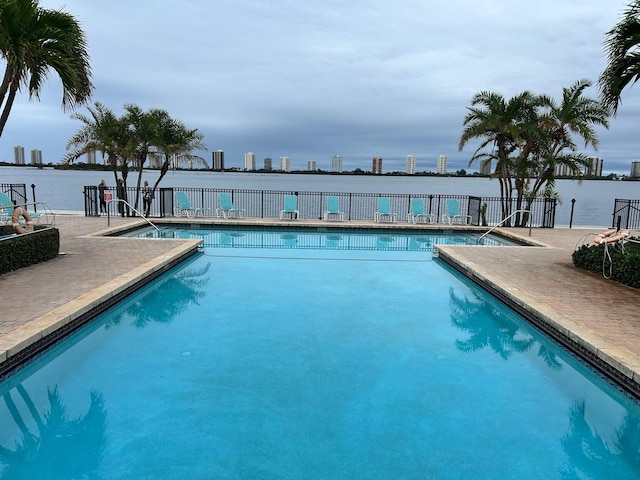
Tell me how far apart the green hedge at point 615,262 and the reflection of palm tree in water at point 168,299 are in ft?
22.1

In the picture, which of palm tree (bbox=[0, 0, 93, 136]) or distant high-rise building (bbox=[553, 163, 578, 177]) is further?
distant high-rise building (bbox=[553, 163, 578, 177])

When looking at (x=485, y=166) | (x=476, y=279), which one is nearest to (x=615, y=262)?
(x=476, y=279)

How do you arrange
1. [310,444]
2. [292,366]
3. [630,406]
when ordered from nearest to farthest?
1. [310,444]
2. [630,406]
3. [292,366]

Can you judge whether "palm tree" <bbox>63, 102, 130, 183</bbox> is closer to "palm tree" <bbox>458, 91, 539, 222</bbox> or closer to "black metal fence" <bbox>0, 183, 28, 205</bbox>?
"black metal fence" <bbox>0, 183, 28, 205</bbox>

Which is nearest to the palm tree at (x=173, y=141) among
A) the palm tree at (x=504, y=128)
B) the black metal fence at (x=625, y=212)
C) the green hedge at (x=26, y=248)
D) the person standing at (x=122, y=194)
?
the person standing at (x=122, y=194)

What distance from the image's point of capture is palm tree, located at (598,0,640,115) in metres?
6.88

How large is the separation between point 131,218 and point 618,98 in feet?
45.0

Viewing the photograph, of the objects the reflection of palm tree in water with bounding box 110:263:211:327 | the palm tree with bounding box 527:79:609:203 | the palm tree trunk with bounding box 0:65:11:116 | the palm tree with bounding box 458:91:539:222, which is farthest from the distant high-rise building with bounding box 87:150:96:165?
the palm tree with bounding box 527:79:609:203

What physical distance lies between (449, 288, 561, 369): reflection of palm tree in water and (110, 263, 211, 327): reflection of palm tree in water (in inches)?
158

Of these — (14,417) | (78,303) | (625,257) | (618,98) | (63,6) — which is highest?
(63,6)

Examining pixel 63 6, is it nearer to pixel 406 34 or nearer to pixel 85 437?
pixel 85 437

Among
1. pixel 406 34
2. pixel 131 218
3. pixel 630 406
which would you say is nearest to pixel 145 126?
pixel 131 218

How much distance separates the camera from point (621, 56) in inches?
282

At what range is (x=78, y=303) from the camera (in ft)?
17.8
